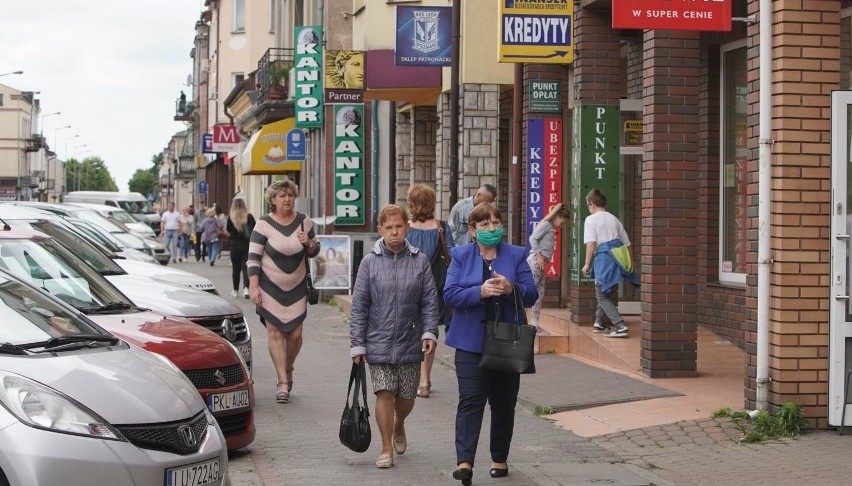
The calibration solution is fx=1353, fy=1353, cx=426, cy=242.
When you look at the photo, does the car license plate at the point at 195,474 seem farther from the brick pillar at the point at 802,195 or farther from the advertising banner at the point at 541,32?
the advertising banner at the point at 541,32

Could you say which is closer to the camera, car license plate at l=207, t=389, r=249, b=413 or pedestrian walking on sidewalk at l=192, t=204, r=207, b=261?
car license plate at l=207, t=389, r=249, b=413

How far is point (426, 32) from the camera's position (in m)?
18.7

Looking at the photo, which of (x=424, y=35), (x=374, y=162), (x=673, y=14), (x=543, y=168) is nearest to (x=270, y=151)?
(x=374, y=162)

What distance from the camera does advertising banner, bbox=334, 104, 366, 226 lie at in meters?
27.3

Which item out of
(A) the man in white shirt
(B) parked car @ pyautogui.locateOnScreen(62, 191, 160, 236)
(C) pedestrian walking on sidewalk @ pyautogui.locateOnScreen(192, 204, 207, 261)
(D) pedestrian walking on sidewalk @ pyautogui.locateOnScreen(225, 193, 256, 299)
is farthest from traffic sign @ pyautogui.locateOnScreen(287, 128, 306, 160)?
(B) parked car @ pyautogui.locateOnScreen(62, 191, 160, 236)

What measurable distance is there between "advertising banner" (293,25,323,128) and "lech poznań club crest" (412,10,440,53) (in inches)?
386

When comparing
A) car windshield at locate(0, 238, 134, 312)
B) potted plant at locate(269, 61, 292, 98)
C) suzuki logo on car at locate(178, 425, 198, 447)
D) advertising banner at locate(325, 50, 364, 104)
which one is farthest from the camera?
potted plant at locate(269, 61, 292, 98)

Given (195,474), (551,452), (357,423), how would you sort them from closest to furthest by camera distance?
(195,474), (357,423), (551,452)

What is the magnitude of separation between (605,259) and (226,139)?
1292 inches

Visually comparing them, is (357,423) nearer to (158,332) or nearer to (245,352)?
(158,332)

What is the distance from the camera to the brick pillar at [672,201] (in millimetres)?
12602

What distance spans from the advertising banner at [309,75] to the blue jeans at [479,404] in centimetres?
2059

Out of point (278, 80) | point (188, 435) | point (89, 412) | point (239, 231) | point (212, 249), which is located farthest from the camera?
point (212, 249)

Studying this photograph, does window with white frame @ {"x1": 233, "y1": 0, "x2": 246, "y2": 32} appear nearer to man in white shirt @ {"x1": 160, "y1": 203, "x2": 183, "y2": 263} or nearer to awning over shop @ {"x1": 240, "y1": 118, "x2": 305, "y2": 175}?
man in white shirt @ {"x1": 160, "y1": 203, "x2": 183, "y2": 263}
